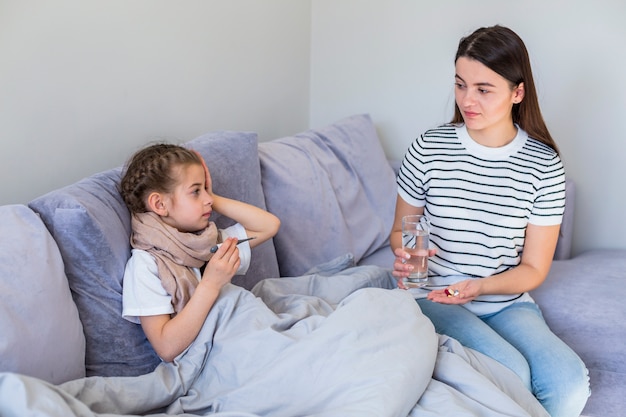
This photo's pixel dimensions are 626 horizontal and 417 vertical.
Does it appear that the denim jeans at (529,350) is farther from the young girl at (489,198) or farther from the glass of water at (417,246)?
the glass of water at (417,246)

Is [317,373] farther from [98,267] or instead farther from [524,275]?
[524,275]

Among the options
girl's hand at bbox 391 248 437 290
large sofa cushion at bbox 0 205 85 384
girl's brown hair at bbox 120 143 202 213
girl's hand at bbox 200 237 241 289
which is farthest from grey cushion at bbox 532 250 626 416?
large sofa cushion at bbox 0 205 85 384

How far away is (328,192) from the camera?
243 cm

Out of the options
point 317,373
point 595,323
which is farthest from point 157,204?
point 595,323

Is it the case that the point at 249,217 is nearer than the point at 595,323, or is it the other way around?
the point at 249,217

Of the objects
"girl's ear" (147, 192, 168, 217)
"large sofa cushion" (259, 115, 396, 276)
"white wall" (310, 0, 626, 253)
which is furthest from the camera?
"white wall" (310, 0, 626, 253)

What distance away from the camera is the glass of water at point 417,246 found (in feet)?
5.94

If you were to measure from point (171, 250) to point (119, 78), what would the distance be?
67 centimetres

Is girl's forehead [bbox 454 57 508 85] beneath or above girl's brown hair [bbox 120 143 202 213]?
above

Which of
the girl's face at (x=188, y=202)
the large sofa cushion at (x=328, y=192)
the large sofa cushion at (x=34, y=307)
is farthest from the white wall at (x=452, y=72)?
the large sofa cushion at (x=34, y=307)

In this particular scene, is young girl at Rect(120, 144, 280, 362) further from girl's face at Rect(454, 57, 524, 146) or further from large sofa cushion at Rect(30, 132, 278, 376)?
girl's face at Rect(454, 57, 524, 146)

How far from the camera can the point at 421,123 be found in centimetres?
309

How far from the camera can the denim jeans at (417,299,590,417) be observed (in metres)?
1.69

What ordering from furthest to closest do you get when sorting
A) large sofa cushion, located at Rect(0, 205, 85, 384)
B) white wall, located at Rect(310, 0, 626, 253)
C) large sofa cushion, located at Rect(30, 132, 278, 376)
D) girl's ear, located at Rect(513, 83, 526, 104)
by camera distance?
white wall, located at Rect(310, 0, 626, 253)
girl's ear, located at Rect(513, 83, 526, 104)
large sofa cushion, located at Rect(30, 132, 278, 376)
large sofa cushion, located at Rect(0, 205, 85, 384)
